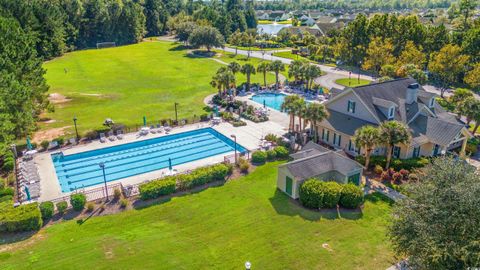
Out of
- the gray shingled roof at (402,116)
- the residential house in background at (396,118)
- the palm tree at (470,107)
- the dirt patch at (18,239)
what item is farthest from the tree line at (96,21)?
the palm tree at (470,107)

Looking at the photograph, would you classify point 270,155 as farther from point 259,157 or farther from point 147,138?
→ point 147,138

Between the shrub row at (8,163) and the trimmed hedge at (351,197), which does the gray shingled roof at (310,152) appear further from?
the shrub row at (8,163)

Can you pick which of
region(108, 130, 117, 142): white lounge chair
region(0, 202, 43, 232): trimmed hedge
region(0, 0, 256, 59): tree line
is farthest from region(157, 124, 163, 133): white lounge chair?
region(0, 0, 256, 59): tree line

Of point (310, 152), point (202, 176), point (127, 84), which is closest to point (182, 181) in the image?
point (202, 176)

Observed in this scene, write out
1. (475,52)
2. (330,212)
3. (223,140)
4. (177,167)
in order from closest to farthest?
(330,212)
(177,167)
(223,140)
(475,52)

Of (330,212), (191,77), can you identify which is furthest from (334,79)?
(330,212)

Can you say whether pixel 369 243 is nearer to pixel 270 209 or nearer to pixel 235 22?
pixel 270 209

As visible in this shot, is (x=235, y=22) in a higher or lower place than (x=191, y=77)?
higher
